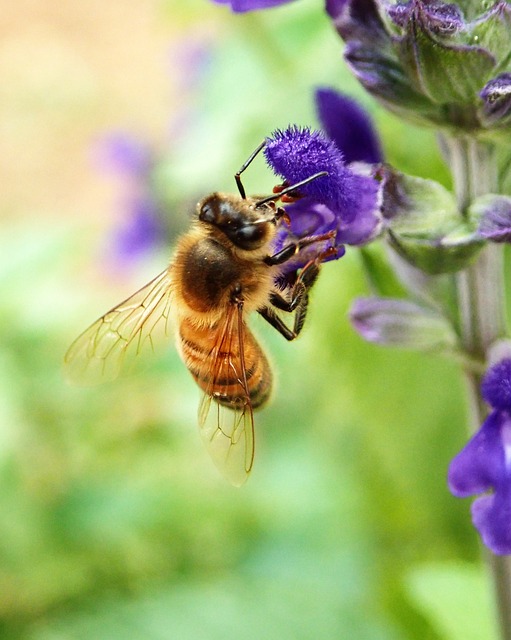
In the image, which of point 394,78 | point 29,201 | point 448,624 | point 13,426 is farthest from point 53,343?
point 29,201

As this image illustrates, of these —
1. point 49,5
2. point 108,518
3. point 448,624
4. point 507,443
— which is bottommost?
point 448,624

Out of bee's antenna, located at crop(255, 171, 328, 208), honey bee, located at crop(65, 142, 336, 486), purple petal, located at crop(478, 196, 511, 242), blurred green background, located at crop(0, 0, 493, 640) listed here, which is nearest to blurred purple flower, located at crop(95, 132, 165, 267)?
blurred green background, located at crop(0, 0, 493, 640)

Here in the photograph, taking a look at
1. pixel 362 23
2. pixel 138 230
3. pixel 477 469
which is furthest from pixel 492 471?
pixel 138 230

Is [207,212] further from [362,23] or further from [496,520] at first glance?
[496,520]

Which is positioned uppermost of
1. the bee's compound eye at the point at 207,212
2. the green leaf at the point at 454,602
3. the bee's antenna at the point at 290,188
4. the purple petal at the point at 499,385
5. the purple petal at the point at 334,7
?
the purple petal at the point at 334,7

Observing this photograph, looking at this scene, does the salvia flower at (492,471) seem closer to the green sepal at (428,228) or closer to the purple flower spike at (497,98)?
the green sepal at (428,228)

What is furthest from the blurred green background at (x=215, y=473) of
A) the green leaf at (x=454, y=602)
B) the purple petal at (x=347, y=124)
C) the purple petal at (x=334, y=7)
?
the purple petal at (x=334, y=7)

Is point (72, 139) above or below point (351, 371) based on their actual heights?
above

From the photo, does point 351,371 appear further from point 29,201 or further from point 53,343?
point 29,201
